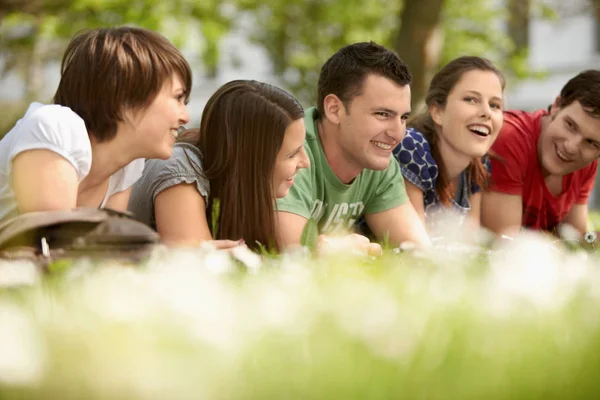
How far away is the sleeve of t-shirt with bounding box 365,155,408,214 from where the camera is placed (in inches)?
186

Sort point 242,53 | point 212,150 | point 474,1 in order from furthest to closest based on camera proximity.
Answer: point 242,53, point 474,1, point 212,150

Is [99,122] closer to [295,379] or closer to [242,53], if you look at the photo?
[295,379]

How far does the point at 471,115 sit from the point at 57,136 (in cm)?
283

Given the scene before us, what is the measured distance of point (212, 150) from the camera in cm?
399

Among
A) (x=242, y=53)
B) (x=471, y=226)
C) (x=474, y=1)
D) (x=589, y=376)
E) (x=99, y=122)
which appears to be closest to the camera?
(x=589, y=376)

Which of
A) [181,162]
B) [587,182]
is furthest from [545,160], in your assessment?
[181,162]

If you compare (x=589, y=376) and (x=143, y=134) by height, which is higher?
(x=143, y=134)

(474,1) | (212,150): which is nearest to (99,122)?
(212,150)

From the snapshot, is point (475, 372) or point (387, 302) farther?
point (387, 302)

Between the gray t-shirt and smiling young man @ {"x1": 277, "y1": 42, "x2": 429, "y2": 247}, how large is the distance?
64 cm

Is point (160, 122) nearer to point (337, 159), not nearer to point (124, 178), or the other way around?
point (124, 178)

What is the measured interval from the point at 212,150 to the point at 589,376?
8.35 feet

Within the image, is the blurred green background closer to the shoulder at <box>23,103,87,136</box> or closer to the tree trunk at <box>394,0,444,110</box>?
the tree trunk at <box>394,0,444,110</box>

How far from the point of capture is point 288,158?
154 inches
